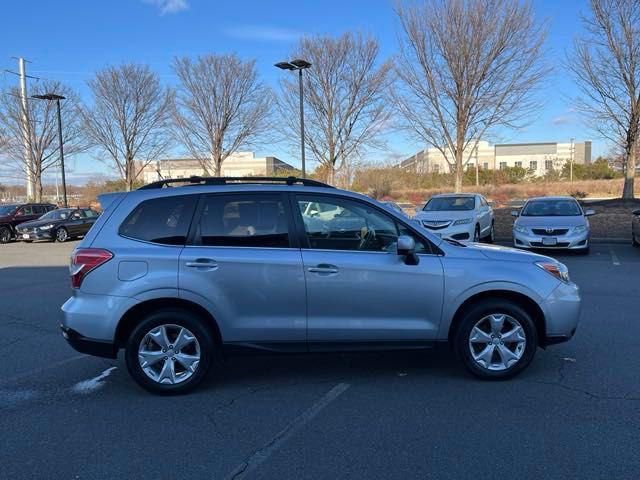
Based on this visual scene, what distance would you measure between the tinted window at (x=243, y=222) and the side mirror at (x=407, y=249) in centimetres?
93

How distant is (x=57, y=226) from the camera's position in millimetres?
21609

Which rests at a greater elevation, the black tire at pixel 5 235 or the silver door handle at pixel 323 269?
the silver door handle at pixel 323 269

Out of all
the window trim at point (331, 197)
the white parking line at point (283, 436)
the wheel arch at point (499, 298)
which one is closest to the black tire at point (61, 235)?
the window trim at point (331, 197)

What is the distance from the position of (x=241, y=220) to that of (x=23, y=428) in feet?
7.33

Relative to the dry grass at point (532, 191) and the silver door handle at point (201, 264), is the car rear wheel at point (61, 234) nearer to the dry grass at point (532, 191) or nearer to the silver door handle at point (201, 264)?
the silver door handle at point (201, 264)

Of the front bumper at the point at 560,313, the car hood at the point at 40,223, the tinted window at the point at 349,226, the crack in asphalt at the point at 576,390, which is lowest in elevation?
the crack in asphalt at the point at 576,390

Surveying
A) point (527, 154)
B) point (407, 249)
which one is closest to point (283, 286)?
point (407, 249)

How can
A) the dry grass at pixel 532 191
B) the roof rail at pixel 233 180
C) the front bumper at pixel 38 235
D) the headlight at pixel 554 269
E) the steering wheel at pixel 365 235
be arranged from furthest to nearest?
the dry grass at pixel 532 191
the front bumper at pixel 38 235
the roof rail at pixel 233 180
the headlight at pixel 554 269
the steering wheel at pixel 365 235

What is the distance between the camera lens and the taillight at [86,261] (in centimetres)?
429

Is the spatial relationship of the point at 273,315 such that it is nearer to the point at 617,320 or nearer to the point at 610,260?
the point at 617,320

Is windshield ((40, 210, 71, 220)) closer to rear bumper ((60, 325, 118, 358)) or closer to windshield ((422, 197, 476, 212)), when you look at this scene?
windshield ((422, 197, 476, 212))

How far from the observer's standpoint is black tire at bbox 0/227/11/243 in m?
22.7

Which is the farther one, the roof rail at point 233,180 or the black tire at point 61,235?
the black tire at point 61,235

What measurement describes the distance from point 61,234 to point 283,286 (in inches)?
800
